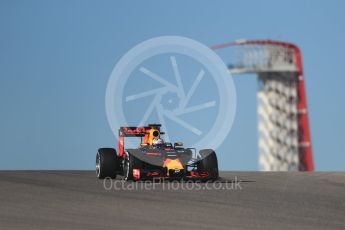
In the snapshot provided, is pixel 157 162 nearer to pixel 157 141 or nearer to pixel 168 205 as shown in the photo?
pixel 157 141

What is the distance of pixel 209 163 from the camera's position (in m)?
22.7

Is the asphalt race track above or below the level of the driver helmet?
below

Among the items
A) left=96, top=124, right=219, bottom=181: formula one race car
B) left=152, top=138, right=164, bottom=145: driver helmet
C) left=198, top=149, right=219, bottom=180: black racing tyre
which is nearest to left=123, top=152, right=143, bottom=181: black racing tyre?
left=96, top=124, right=219, bottom=181: formula one race car

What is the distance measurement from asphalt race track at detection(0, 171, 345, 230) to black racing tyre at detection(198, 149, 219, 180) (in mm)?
362

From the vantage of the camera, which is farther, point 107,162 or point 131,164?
point 107,162

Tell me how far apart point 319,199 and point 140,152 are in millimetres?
5888

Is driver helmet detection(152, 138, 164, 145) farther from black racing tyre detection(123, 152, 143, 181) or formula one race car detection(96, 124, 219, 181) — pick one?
black racing tyre detection(123, 152, 143, 181)

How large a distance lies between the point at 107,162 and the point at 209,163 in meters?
3.16

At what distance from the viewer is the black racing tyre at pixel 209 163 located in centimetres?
2266

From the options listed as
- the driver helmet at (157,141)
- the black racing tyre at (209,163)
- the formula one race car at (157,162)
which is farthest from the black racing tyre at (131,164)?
the black racing tyre at (209,163)

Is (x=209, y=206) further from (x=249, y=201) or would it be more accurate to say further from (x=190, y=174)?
(x=190, y=174)

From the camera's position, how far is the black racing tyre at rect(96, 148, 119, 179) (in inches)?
931

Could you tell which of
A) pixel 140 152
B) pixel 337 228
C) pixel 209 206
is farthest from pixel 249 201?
pixel 140 152

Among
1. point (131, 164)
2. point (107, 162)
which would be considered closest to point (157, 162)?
point (131, 164)
